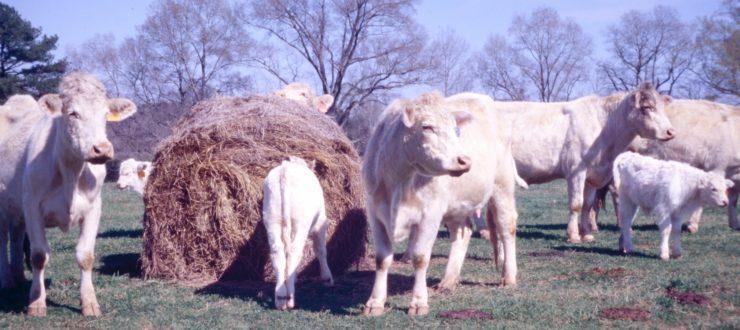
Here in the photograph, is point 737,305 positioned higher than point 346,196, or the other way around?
point 346,196

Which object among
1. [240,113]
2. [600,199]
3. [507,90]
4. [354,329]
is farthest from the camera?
[507,90]

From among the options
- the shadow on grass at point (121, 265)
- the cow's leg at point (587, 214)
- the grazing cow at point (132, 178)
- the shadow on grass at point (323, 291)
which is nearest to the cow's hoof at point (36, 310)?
the shadow on grass at point (323, 291)

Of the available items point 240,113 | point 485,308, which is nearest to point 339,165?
point 240,113

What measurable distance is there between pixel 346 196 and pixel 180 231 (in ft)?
7.22

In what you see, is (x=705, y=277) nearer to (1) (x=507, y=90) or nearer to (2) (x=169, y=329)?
(2) (x=169, y=329)

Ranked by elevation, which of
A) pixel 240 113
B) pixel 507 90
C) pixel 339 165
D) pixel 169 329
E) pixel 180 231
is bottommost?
pixel 169 329

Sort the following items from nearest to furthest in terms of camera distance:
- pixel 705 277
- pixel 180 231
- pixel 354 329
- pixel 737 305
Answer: pixel 354 329 → pixel 737 305 → pixel 705 277 → pixel 180 231

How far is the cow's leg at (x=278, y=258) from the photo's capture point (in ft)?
22.0

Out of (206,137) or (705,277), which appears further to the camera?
(206,137)

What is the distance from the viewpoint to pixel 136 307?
6801mm

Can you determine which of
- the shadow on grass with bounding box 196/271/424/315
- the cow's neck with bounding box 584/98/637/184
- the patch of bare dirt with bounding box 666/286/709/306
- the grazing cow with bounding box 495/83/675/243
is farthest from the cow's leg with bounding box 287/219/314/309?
the cow's neck with bounding box 584/98/637/184

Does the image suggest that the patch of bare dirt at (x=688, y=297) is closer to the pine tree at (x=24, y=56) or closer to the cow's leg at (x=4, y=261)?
the cow's leg at (x=4, y=261)

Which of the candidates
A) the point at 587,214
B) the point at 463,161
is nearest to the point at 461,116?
the point at 463,161

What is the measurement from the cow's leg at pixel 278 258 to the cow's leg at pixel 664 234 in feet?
18.2
